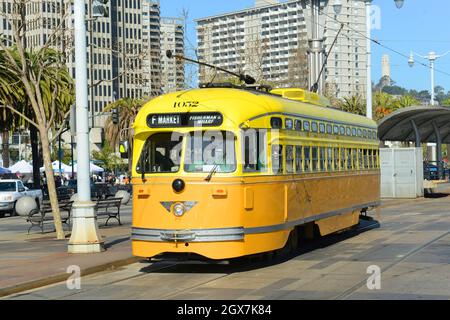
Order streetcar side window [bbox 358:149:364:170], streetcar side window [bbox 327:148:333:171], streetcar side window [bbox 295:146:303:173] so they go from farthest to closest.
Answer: streetcar side window [bbox 358:149:364:170], streetcar side window [bbox 327:148:333:171], streetcar side window [bbox 295:146:303:173]

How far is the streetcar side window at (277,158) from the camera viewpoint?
13698mm

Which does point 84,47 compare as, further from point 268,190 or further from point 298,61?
point 298,61

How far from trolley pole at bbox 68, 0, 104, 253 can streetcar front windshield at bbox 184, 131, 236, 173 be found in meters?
4.09

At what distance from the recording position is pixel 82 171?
16406mm

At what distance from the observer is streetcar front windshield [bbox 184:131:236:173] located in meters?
12.9

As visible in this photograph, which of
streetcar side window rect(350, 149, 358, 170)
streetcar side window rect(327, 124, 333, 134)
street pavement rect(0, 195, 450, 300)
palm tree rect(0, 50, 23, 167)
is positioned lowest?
street pavement rect(0, 195, 450, 300)

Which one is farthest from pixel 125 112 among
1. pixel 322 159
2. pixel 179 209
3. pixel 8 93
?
pixel 179 209

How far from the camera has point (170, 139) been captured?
1332 cm

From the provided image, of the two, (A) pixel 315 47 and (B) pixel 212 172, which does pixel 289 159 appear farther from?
(A) pixel 315 47

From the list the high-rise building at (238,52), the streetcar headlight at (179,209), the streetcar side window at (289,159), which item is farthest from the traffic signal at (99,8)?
the streetcar headlight at (179,209)

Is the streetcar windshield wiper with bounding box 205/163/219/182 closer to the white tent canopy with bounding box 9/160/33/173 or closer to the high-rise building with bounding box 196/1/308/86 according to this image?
the high-rise building with bounding box 196/1/308/86

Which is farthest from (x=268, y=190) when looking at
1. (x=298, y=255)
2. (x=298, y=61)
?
(x=298, y=61)

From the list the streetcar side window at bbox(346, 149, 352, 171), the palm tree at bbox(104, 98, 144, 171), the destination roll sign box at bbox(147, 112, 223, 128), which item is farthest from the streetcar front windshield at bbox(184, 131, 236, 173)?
the palm tree at bbox(104, 98, 144, 171)
